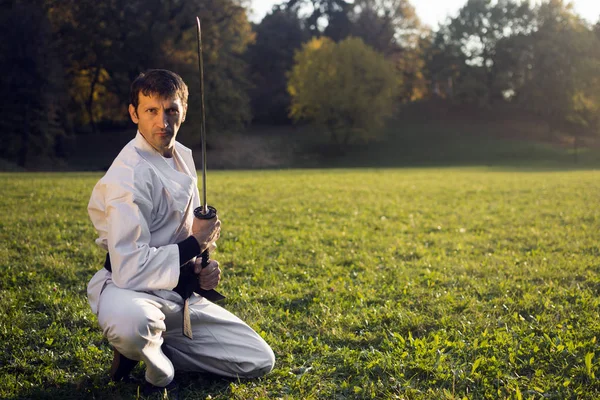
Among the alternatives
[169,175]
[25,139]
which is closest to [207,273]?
[169,175]

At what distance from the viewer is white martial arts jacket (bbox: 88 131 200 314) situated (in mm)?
3342

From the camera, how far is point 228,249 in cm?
837

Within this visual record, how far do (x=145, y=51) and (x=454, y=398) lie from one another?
42.2 m

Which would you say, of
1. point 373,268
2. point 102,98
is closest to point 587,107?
point 102,98

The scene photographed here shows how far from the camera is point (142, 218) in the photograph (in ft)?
11.1

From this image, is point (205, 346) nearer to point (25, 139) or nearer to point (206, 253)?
point (206, 253)

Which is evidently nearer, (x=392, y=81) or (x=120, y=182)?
(x=120, y=182)

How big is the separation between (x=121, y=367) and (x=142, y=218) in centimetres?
125

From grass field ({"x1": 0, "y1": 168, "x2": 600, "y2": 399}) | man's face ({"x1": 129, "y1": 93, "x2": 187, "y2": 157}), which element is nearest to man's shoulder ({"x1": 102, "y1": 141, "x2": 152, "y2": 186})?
man's face ({"x1": 129, "y1": 93, "x2": 187, "y2": 157})

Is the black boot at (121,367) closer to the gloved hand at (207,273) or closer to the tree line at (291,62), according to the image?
the gloved hand at (207,273)

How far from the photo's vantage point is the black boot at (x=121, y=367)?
3848mm

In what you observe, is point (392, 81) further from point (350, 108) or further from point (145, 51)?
point (145, 51)

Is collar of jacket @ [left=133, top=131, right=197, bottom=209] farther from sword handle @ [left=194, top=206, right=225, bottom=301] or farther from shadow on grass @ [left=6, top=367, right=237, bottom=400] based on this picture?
shadow on grass @ [left=6, top=367, right=237, bottom=400]

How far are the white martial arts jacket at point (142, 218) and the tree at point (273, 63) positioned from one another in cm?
5752
